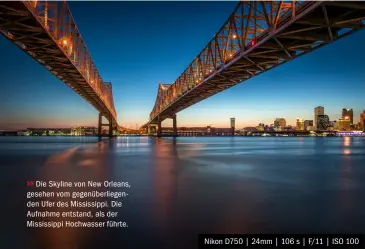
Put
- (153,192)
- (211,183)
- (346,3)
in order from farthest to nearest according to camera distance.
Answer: (346,3) → (211,183) → (153,192)

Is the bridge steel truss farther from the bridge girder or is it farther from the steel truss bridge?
the steel truss bridge

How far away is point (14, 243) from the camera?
593cm

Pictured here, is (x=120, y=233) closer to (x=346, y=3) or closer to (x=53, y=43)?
(x=346, y=3)

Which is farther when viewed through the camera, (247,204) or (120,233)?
(247,204)

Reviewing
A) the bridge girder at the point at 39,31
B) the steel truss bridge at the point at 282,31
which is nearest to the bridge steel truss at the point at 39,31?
the bridge girder at the point at 39,31

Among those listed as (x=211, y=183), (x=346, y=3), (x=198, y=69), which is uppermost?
(x=198, y=69)

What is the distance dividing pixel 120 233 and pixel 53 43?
75.7ft

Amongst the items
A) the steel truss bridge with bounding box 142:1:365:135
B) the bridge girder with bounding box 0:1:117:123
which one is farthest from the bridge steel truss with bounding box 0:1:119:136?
the steel truss bridge with bounding box 142:1:365:135

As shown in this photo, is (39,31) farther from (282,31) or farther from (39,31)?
(282,31)

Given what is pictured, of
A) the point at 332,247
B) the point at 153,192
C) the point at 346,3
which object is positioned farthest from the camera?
the point at 346,3

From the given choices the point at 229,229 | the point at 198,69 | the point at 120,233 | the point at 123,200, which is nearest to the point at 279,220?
the point at 229,229

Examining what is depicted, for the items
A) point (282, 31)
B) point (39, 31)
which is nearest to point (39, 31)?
point (39, 31)

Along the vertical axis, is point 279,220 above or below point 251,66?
below

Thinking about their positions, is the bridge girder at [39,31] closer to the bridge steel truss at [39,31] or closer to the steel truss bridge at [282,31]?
the bridge steel truss at [39,31]
